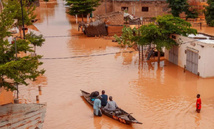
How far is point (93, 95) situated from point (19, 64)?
5.95 metres

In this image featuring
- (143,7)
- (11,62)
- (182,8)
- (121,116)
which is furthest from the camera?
(143,7)

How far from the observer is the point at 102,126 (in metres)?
14.8

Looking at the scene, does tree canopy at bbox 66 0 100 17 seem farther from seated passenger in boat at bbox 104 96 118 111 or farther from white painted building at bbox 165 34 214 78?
seated passenger in boat at bbox 104 96 118 111

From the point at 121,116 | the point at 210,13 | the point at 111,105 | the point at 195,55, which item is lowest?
the point at 121,116

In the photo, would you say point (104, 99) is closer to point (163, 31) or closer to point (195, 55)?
point (195, 55)

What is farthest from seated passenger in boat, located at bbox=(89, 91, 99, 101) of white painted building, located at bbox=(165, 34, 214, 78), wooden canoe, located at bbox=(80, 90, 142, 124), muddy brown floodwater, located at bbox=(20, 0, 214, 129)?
white painted building, located at bbox=(165, 34, 214, 78)

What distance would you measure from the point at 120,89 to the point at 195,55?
258 inches

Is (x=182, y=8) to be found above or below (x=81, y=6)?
below

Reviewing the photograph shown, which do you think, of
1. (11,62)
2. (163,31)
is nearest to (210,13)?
(163,31)

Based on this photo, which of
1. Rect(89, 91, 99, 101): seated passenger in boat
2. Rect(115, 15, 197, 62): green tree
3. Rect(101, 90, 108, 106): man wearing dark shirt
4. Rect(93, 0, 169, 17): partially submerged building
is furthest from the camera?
Rect(93, 0, 169, 17): partially submerged building

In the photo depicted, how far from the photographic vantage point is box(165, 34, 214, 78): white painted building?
2128 cm

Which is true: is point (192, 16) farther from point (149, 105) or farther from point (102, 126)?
point (102, 126)

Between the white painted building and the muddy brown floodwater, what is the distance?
0.56m

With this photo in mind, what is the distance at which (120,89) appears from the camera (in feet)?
64.8
